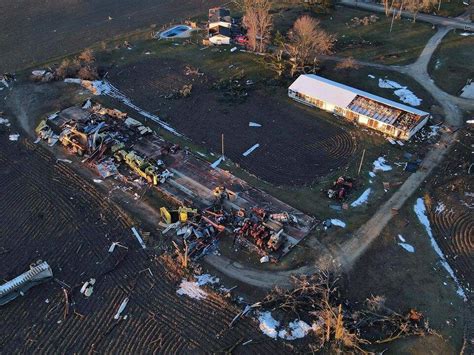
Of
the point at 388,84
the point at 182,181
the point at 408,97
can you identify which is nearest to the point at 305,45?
the point at 388,84

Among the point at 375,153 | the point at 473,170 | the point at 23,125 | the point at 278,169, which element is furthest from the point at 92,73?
the point at 473,170

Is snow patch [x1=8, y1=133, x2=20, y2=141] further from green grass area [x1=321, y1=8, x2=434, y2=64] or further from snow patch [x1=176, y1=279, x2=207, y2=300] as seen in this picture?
green grass area [x1=321, y1=8, x2=434, y2=64]

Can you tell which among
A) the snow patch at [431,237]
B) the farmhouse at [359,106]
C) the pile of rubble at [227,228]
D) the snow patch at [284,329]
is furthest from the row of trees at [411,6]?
the snow patch at [284,329]

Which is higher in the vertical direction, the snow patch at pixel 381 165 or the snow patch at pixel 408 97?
the snow patch at pixel 408 97

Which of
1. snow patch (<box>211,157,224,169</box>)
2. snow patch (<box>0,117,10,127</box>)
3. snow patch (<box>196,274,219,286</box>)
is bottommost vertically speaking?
snow patch (<box>196,274,219,286</box>)

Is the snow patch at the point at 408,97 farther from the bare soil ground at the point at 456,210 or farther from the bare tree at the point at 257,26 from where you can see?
the bare tree at the point at 257,26

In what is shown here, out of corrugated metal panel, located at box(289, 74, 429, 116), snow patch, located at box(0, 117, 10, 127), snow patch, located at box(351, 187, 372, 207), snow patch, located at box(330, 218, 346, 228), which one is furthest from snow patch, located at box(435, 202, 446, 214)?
snow patch, located at box(0, 117, 10, 127)

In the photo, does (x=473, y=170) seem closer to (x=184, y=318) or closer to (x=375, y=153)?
(x=375, y=153)
